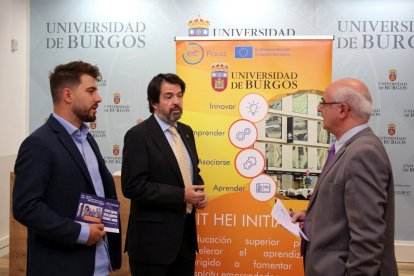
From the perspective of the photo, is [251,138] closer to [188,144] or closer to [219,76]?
[219,76]

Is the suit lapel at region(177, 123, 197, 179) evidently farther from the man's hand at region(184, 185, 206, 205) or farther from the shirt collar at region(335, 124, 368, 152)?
the shirt collar at region(335, 124, 368, 152)

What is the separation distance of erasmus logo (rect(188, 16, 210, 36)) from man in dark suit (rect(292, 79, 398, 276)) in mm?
2947

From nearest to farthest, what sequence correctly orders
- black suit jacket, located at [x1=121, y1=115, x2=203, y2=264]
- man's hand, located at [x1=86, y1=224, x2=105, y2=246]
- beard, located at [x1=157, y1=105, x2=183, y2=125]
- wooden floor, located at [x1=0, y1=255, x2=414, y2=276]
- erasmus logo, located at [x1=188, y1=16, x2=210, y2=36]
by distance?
man's hand, located at [x1=86, y1=224, x2=105, y2=246], black suit jacket, located at [x1=121, y1=115, x2=203, y2=264], beard, located at [x1=157, y1=105, x2=183, y2=125], wooden floor, located at [x1=0, y1=255, x2=414, y2=276], erasmus logo, located at [x1=188, y1=16, x2=210, y2=36]

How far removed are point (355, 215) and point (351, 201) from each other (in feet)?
0.17

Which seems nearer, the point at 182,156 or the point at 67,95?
the point at 67,95

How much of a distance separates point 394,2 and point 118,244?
13.2 ft

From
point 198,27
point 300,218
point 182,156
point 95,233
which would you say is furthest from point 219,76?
point 95,233

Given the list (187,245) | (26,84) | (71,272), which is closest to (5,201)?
(26,84)

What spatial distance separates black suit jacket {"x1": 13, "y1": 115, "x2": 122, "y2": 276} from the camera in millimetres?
1670

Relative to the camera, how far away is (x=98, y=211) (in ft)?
6.08

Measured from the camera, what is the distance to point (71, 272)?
1.76 meters

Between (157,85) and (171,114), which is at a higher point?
(157,85)

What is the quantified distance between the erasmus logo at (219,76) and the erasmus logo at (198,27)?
1501 mm

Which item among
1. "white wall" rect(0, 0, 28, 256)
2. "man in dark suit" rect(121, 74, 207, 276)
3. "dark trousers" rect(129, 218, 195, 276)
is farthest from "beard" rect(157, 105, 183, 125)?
"white wall" rect(0, 0, 28, 256)
